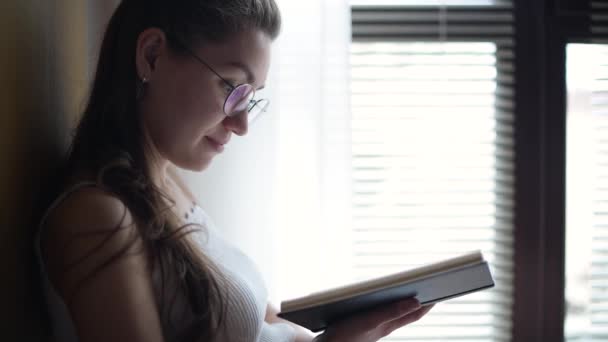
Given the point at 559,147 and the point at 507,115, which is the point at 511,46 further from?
the point at 559,147

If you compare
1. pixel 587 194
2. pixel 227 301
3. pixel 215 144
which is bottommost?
pixel 227 301

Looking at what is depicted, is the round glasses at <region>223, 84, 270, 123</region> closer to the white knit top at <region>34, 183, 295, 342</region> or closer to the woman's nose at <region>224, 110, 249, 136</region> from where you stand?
the woman's nose at <region>224, 110, 249, 136</region>

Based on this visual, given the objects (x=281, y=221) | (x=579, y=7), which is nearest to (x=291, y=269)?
(x=281, y=221)

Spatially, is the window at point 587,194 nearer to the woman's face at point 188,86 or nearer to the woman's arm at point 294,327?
the woman's arm at point 294,327

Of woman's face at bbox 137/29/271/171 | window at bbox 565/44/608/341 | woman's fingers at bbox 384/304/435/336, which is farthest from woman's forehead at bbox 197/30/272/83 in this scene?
window at bbox 565/44/608/341

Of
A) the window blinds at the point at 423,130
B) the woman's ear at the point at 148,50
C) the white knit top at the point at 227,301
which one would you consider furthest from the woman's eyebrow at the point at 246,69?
the window blinds at the point at 423,130

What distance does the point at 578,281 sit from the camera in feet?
5.29

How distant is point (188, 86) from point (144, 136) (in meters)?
0.11

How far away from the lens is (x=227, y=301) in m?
0.85

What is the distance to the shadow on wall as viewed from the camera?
31.1 inches

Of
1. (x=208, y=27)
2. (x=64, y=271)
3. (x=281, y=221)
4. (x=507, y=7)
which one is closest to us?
(x=64, y=271)

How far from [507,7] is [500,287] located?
77 centimetres

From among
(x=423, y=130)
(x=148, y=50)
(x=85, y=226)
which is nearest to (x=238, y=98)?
(x=148, y=50)

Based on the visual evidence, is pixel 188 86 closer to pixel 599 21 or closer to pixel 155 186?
pixel 155 186
